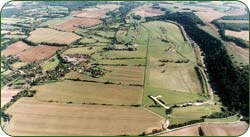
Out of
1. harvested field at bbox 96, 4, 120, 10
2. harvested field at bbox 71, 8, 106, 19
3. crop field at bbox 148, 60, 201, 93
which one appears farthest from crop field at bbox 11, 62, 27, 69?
harvested field at bbox 96, 4, 120, 10

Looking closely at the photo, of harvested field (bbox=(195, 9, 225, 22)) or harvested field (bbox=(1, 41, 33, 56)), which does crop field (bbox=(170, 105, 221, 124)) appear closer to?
harvested field (bbox=(1, 41, 33, 56))

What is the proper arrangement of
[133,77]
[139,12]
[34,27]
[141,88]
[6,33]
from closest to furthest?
[141,88]
[133,77]
[6,33]
[34,27]
[139,12]

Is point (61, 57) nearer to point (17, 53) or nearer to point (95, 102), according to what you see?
point (17, 53)

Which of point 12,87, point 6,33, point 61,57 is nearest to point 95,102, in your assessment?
point 12,87

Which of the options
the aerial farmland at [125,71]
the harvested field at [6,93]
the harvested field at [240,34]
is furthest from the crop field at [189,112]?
the harvested field at [240,34]

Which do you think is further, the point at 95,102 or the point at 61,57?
the point at 61,57

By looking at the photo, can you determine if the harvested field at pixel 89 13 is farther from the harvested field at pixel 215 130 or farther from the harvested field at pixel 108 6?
the harvested field at pixel 215 130
